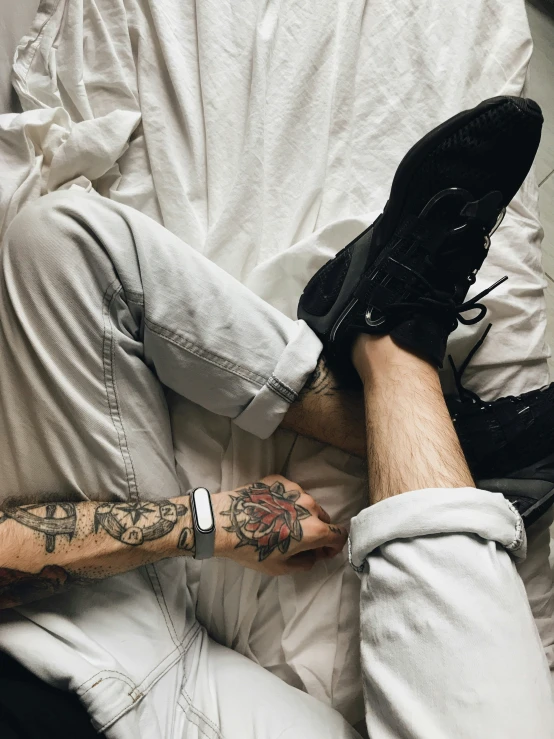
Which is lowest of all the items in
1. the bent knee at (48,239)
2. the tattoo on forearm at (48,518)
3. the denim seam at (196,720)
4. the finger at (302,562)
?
the denim seam at (196,720)

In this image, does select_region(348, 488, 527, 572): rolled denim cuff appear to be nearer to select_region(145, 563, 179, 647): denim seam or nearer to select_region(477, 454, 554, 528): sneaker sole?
select_region(477, 454, 554, 528): sneaker sole

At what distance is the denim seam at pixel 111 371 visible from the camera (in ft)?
2.06

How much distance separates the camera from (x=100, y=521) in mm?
618

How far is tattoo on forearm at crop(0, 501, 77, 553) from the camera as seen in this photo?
23.4 inches

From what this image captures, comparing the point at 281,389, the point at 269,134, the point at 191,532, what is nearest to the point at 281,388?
the point at 281,389

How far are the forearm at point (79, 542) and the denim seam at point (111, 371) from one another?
59 mm

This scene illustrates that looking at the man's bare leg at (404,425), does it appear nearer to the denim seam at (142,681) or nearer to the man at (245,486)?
the man at (245,486)

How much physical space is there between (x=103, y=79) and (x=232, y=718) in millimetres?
915

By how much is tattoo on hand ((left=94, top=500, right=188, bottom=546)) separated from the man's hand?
0.06m

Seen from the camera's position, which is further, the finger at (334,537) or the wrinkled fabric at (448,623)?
the finger at (334,537)

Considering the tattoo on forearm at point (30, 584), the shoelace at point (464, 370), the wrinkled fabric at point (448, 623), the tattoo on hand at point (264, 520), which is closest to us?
the wrinkled fabric at point (448, 623)

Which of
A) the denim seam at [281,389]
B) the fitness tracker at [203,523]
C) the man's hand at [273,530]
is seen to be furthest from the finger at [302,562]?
the denim seam at [281,389]

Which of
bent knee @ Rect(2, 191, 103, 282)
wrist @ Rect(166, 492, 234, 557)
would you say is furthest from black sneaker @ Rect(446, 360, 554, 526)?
bent knee @ Rect(2, 191, 103, 282)

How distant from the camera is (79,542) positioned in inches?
23.7
